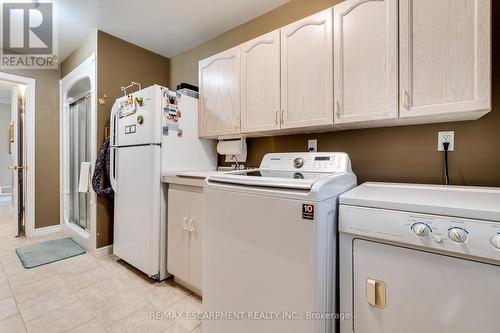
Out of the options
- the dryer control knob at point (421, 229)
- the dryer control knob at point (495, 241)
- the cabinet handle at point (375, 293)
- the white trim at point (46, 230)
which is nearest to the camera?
the dryer control knob at point (495, 241)

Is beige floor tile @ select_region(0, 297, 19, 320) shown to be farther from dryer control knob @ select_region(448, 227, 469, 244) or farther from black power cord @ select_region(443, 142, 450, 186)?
black power cord @ select_region(443, 142, 450, 186)

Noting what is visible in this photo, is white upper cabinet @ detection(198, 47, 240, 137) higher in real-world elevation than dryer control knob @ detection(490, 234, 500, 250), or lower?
higher

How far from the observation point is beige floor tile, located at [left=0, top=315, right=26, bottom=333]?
1476 mm

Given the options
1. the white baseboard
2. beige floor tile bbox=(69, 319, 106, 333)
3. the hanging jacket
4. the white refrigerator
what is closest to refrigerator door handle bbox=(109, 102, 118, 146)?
the white refrigerator

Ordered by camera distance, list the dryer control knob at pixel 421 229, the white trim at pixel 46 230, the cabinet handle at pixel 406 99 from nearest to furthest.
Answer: the dryer control knob at pixel 421 229, the cabinet handle at pixel 406 99, the white trim at pixel 46 230

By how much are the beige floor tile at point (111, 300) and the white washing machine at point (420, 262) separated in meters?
1.50

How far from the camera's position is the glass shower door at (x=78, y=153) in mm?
3064

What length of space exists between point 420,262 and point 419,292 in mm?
116

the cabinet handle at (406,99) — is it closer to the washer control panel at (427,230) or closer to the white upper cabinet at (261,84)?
the washer control panel at (427,230)

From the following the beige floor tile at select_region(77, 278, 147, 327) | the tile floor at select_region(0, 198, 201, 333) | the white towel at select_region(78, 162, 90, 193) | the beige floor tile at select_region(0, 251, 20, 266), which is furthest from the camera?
the white towel at select_region(78, 162, 90, 193)

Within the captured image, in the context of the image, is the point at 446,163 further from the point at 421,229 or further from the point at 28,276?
the point at 28,276

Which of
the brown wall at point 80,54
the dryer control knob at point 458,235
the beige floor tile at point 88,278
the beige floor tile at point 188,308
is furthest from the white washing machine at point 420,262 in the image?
the brown wall at point 80,54

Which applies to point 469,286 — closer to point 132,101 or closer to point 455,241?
point 455,241

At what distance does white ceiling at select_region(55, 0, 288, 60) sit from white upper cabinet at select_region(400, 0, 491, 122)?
127 cm
